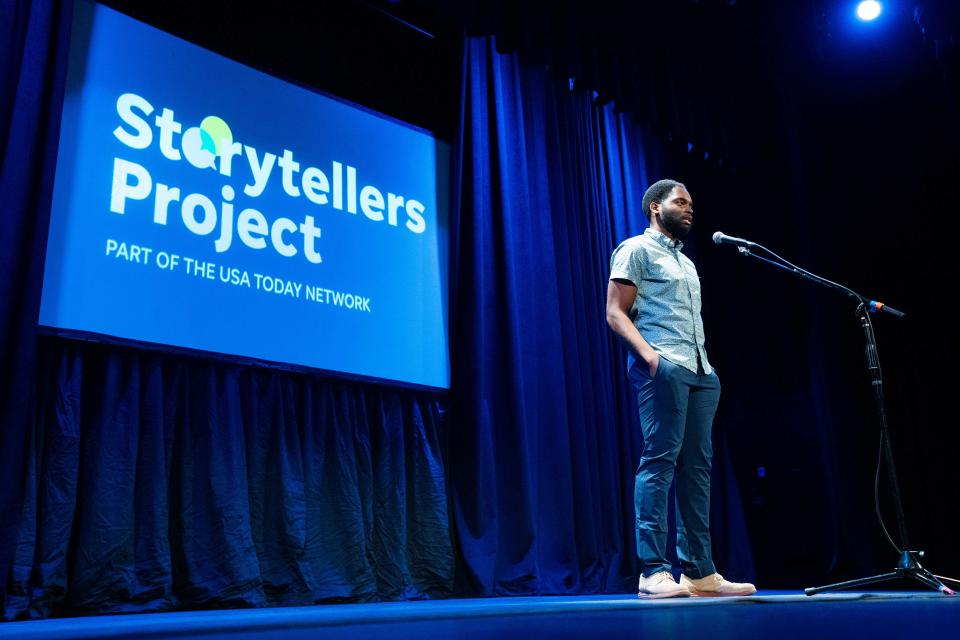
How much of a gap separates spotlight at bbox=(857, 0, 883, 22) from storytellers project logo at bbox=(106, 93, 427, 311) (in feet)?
8.93

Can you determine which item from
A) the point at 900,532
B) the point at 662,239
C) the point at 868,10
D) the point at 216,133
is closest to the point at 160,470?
the point at 216,133

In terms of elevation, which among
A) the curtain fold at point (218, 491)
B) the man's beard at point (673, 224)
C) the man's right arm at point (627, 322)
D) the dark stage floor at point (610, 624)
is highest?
the man's beard at point (673, 224)

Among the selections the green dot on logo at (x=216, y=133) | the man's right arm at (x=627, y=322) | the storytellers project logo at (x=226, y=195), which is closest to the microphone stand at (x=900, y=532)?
the man's right arm at (x=627, y=322)

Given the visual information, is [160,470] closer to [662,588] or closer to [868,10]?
[662,588]

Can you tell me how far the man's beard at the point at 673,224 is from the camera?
106 inches

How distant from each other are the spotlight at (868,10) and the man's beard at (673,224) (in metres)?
2.38

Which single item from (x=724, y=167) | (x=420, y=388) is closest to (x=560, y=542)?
(x=420, y=388)

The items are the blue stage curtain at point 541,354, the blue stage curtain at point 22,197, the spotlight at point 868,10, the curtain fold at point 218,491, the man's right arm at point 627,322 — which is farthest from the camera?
the spotlight at point 868,10

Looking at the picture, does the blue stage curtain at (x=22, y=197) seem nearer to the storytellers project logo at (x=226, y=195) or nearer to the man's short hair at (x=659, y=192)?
the storytellers project logo at (x=226, y=195)

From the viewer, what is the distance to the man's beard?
2682mm

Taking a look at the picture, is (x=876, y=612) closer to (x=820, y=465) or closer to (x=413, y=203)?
(x=413, y=203)

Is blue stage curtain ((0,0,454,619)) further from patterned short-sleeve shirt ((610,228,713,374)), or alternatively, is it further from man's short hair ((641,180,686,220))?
man's short hair ((641,180,686,220))

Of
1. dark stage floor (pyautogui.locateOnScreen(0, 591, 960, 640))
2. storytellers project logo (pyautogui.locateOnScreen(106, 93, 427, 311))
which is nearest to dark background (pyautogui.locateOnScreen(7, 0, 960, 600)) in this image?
storytellers project logo (pyautogui.locateOnScreen(106, 93, 427, 311))

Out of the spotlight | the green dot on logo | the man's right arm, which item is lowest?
the man's right arm
